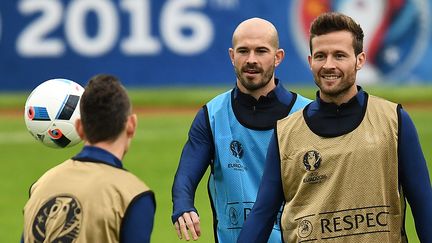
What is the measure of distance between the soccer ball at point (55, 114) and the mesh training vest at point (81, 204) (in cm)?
224

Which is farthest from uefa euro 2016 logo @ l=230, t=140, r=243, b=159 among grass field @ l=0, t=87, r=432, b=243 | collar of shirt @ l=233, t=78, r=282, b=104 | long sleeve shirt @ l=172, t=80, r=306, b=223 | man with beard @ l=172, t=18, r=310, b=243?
grass field @ l=0, t=87, r=432, b=243

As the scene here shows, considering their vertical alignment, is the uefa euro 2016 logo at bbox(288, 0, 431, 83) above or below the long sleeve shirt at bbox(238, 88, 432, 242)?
above

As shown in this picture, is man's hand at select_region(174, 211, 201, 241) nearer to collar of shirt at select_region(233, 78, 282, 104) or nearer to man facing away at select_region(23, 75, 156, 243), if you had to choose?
collar of shirt at select_region(233, 78, 282, 104)

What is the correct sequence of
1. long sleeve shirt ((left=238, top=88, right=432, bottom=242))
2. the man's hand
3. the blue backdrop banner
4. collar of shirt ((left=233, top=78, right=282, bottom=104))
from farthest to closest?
the blue backdrop banner
collar of shirt ((left=233, top=78, right=282, bottom=104))
the man's hand
long sleeve shirt ((left=238, top=88, right=432, bottom=242))

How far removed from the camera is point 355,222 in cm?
605

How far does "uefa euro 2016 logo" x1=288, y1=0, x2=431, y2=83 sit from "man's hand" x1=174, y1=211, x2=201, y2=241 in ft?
55.1

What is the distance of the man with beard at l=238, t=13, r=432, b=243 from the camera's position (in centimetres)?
600

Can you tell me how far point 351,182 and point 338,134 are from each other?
0.29 m

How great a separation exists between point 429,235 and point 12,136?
17172mm

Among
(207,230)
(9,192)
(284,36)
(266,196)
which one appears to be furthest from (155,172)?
(266,196)

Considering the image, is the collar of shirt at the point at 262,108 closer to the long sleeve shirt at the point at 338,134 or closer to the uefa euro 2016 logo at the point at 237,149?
the uefa euro 2016 logo at the point at 237,149

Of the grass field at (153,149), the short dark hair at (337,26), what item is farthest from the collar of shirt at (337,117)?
the grass field at (153,149)

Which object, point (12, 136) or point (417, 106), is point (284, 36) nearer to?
point (417, 106)

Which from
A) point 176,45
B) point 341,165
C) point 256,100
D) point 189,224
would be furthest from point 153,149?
point 341,165
